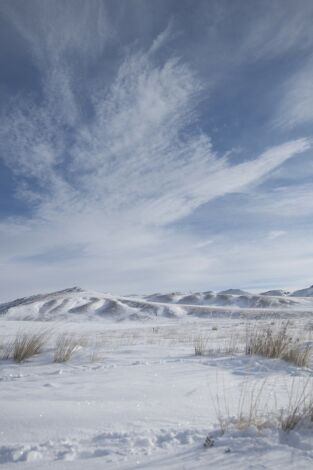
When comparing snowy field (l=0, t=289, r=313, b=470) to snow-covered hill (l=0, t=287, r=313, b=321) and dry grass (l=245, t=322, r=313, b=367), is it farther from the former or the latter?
snow-covered hill (l=0, t=287, r=313, b=321)

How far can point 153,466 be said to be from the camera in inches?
72.9

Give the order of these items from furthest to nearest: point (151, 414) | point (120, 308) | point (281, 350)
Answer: point (120, 308), point (281, 350), point (151, 414)

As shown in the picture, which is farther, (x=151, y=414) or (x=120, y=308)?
(x=120, y=308)

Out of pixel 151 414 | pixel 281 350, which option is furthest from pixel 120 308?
pixel 151 414

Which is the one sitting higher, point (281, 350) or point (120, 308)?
point (120, 308)

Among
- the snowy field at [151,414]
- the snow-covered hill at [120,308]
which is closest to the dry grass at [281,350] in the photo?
the snowy field at [151,414]

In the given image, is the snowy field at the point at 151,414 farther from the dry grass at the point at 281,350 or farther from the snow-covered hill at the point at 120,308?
the snow-covered hill at the point at 120,308

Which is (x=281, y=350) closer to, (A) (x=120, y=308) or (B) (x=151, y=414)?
(B) (x=151, y=414)

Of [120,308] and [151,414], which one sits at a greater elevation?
[120,308]

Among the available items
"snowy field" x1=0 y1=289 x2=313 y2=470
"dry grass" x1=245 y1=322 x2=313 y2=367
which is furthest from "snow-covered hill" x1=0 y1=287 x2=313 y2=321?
"snowy field" x1=0 y1=289 x2=313 y2=470

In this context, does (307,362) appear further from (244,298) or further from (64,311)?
(244,298)

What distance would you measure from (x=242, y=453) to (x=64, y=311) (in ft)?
177

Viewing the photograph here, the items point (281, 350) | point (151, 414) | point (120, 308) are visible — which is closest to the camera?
point (151, 414)

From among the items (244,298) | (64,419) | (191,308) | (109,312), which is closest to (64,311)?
(109,312)
